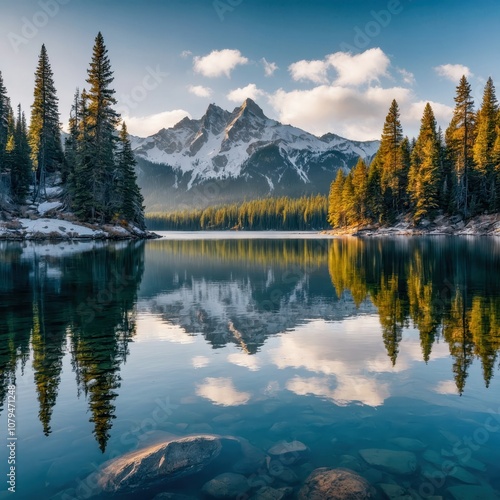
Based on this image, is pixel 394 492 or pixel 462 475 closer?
pixel 394 492

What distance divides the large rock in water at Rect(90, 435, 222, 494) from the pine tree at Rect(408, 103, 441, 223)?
84.9 m

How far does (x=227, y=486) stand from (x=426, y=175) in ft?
284

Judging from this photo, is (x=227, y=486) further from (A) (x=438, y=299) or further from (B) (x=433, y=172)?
(B) (x=433, y=172)

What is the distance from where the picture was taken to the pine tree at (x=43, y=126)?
2842 inches

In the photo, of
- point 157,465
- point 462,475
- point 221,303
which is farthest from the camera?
point 221,303

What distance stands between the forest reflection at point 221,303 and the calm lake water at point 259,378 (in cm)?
9

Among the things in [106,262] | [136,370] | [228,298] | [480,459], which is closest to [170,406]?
[136,370]

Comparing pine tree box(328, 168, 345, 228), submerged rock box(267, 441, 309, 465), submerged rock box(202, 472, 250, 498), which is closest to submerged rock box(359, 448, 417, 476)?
submerged rock box(267, 441, 309, 465)

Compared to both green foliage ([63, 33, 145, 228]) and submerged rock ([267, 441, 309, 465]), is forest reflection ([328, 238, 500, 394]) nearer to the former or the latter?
submerged rock ([267, 441, 309, 465])

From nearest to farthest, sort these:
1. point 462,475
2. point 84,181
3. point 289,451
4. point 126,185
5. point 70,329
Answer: point 462,475
point 289,451
point 70,329
point 84,181
point 126,185

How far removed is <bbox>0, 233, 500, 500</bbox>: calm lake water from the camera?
705 centimetres

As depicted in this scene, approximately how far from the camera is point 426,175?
82938mm

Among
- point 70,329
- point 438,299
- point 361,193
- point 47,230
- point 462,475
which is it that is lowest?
point 462,475

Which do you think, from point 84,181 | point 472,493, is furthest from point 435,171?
point 472,493
